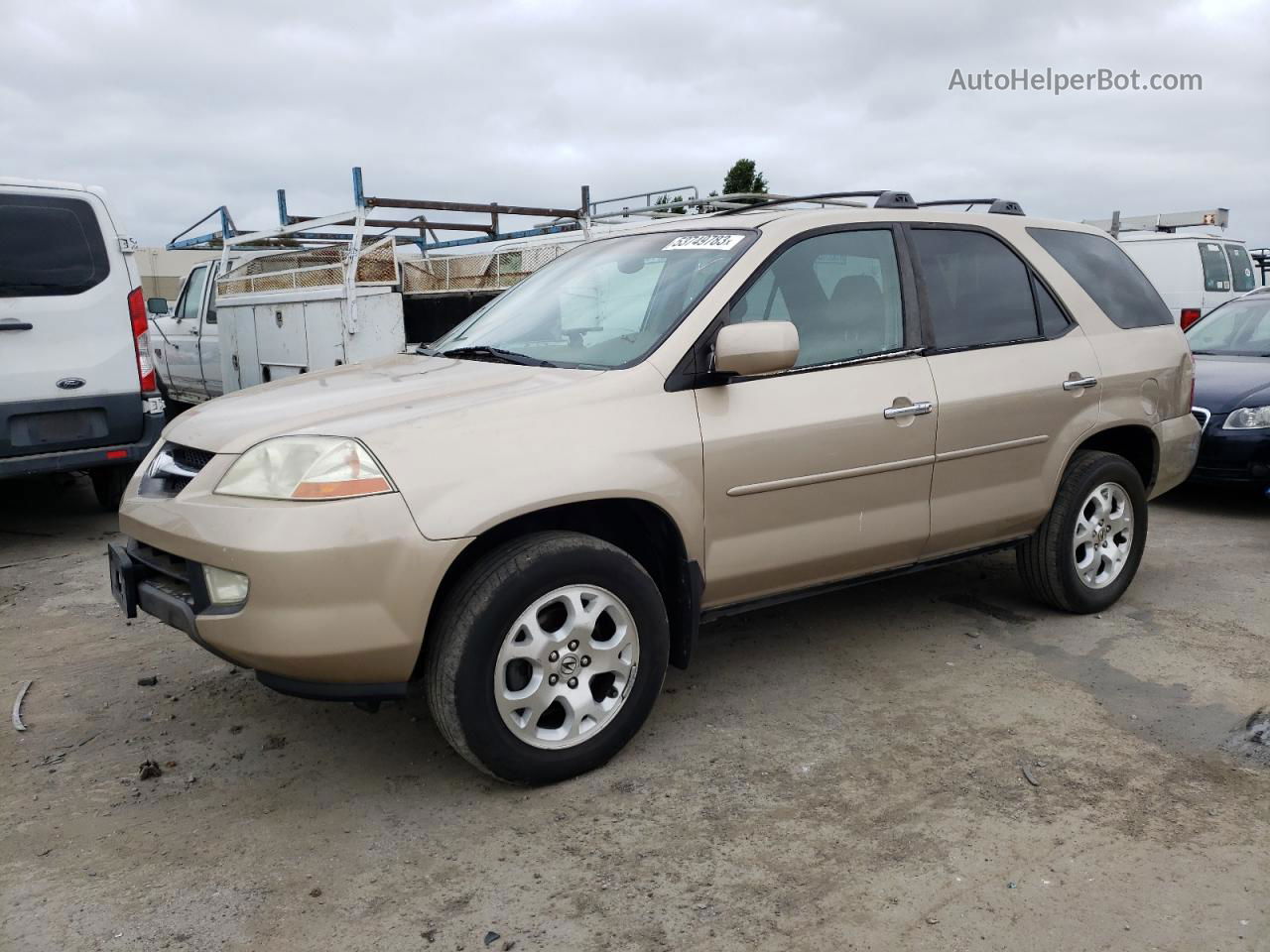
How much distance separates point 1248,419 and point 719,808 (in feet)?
17.5

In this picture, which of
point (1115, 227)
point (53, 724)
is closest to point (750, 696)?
point (53, 724)

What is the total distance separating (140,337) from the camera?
252 inches

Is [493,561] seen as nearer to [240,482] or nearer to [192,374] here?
[240,482]

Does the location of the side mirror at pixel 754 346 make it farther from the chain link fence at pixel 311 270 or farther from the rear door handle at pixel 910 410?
the chain link fence at pixel 311 270

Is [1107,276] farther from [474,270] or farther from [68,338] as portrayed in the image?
[474,270]

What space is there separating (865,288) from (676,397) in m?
1.06

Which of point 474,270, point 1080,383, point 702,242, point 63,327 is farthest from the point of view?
point 474,270

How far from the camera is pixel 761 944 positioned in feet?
7.95

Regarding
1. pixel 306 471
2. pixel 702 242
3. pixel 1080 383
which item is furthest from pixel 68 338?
pixel 1080 383

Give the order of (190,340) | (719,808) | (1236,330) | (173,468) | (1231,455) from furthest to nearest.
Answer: (190,340) < (1236,330) < (1231,455) < (173,468) < (719,808)

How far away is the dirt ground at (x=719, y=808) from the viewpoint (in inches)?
99.3

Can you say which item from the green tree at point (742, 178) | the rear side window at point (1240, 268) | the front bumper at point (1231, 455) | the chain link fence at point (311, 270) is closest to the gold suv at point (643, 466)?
the front bumper at point (1231, 455)

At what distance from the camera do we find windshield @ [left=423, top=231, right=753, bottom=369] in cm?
353

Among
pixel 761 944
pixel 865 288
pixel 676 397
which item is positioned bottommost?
pixel 761 944
